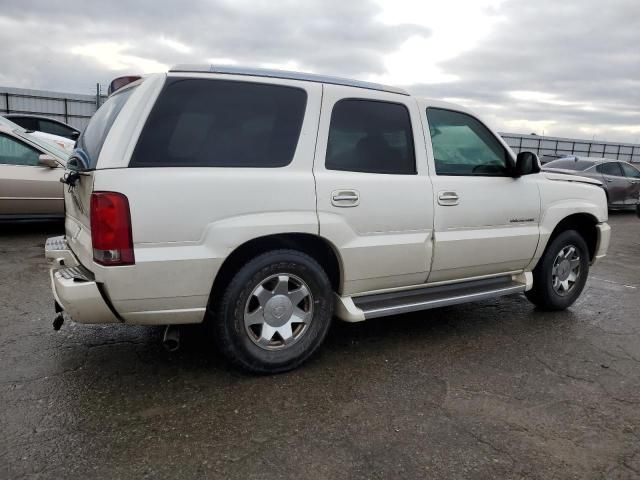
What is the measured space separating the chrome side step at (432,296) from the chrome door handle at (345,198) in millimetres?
698

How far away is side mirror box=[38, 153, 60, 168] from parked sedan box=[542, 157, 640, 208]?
1119 cm

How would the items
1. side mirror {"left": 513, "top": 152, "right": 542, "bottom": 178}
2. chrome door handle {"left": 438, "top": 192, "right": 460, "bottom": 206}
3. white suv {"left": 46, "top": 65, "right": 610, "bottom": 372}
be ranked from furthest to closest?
1. side mirror {"left": 513, "top": 152, "right": 542, "bottom": 178}
2. chrome door handle {"left": 438, "top": 192, "right": 460, "bottom": 206}
3. white suv {"left": 46, "top": 65, "right": 610, "bottom": 372}

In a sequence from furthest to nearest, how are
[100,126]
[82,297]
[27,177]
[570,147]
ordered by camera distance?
[570,147] < [27,177] < [100,126] < [82,297]

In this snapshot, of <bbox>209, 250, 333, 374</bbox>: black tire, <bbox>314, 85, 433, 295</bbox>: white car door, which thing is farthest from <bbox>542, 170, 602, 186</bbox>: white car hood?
<bbox>209, 250, 333, 374</bbox>: black tire

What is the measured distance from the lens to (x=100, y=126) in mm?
3373

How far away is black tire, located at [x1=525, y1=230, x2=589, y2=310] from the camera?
473 cm

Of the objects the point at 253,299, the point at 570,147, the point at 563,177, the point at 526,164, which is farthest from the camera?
the point at 570,147

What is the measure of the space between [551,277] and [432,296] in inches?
59.5

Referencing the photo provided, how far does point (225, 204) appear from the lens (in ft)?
9.84

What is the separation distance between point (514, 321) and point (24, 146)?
22.3ft

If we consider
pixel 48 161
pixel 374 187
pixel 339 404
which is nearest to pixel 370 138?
pixel 374 187

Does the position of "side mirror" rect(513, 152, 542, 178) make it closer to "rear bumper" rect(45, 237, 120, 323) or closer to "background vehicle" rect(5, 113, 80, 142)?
"rear bumper" rect(45, 237, 120, 323)

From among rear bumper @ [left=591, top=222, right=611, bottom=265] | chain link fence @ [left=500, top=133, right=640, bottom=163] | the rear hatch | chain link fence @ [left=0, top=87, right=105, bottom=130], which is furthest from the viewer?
chain link fence @ [left=500, top=133, right=640, bottom=163]

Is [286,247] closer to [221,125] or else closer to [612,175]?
[221,125]
